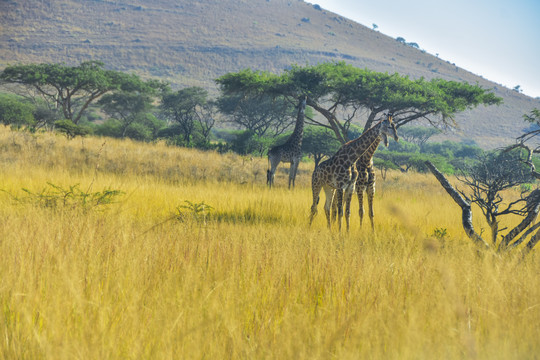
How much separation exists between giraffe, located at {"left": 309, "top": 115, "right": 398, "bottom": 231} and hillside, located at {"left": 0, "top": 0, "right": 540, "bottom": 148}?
294ft

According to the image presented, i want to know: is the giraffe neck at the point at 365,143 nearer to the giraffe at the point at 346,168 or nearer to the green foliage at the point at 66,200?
the giraffe at the point at 346,168

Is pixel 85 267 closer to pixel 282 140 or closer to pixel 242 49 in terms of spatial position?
pixel 282 140

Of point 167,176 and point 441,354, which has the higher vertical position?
point 441,354

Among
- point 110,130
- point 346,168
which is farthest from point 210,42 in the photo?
point 346,168

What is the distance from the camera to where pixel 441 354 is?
2016 mm

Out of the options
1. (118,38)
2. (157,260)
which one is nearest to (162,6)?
(118,38)

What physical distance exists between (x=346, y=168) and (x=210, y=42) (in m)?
132

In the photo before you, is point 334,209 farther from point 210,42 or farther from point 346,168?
point 210,42

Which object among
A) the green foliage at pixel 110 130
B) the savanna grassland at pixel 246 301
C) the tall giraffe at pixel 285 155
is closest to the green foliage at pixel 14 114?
the green foliage at pixel 110 130

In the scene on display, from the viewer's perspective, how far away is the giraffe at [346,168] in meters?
6.88

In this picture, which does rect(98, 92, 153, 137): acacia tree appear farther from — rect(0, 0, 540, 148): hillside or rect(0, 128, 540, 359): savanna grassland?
rect(0, 0, 540, 148): hillside

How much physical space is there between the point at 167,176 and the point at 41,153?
4257 millimetres

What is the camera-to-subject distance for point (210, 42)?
130 meters

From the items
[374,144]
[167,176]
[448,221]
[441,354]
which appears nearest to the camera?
[441,354]
